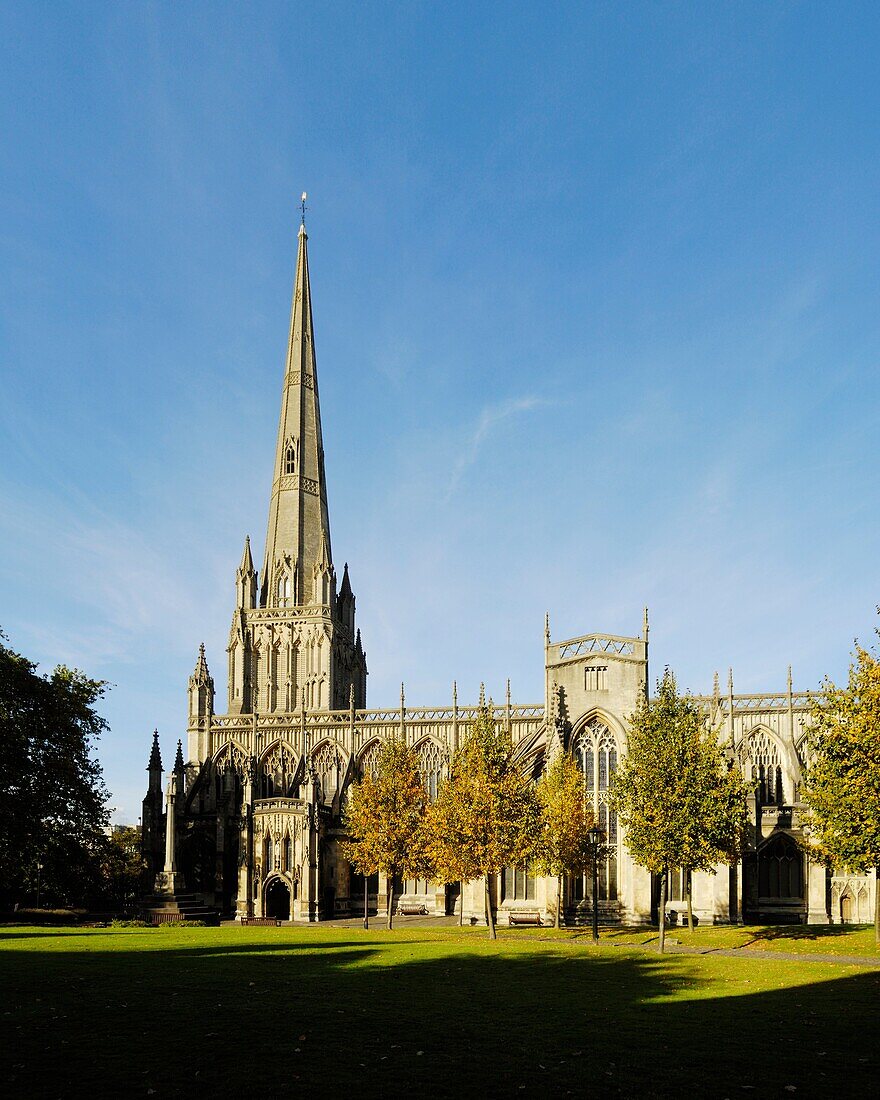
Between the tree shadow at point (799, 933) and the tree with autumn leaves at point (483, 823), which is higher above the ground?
the tree with autumn leaves at point (483, 823)

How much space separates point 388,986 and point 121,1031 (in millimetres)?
9026

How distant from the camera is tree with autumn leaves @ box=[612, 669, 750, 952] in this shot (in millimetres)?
43406

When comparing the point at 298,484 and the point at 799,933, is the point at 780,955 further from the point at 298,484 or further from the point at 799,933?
the point at 298,484

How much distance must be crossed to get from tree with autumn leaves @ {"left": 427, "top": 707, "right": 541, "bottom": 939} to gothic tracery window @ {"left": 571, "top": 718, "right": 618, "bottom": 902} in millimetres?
11214

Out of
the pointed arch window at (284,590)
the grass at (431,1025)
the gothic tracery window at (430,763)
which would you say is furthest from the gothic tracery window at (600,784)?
the pointed arch window at (284,590)

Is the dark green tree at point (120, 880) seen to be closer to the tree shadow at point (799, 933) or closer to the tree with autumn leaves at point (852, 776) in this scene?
the tree shadow at point (799, 933)

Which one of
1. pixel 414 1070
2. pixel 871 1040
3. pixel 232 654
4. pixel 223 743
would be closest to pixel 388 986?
pixel 414 1070

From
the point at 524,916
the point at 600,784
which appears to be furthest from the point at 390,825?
the point at 600,784

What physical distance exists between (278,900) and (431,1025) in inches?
2111

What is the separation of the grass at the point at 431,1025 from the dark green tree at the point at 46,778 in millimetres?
18613

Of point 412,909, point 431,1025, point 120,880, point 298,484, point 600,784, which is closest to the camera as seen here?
point 431,1025

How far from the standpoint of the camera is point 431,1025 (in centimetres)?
2175

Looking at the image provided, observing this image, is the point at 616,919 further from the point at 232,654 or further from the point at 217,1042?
the point at 232,654

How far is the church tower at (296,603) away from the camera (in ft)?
317
